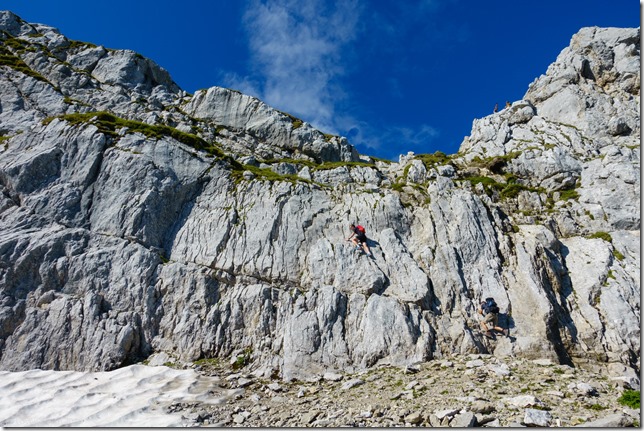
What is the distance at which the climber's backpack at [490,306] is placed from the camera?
23828 millimetres

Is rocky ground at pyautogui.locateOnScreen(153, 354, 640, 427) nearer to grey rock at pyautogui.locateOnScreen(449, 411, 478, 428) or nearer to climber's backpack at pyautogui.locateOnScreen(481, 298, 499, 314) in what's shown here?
grey rock at pyautogui.locateOnScreen(449, 411, 478, 428)

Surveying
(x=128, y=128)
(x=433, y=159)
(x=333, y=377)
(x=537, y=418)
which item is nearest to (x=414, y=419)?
(x=537, y=418)

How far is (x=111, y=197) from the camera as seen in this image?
31812mm

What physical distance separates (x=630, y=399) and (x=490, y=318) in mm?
10392

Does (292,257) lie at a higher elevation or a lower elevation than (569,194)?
lower

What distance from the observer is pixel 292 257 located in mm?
29984

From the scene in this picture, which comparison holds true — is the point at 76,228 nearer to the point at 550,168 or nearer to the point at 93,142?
the point at 93,142

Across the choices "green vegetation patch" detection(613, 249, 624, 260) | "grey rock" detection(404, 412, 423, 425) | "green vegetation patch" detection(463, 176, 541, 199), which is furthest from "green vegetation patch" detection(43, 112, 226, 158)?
"green vegetation patch" detection(613, 249, 624, 260)

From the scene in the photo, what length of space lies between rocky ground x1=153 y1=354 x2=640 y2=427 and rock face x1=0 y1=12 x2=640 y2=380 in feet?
7.20

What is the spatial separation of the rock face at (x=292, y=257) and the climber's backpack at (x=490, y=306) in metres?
1.42

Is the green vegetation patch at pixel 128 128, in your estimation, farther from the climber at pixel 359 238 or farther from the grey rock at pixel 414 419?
the grey rock at pixel 414 419

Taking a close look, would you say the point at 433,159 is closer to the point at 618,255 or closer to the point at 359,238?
the point at 359,238

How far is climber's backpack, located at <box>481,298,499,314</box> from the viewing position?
78.2ft

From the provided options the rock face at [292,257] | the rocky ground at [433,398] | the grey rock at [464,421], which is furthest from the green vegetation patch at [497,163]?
the grey rock at [464,421]
